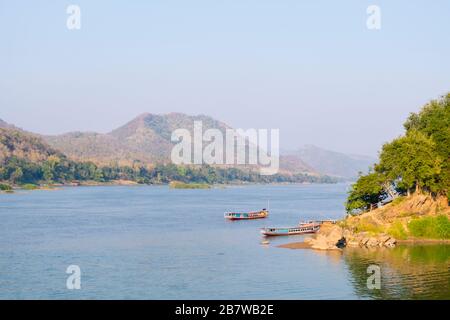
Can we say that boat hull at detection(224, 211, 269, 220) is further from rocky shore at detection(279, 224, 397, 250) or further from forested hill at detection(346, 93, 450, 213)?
rocky shore at detection(279, 224, 397, 250)

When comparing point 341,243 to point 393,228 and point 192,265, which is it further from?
point 192,265

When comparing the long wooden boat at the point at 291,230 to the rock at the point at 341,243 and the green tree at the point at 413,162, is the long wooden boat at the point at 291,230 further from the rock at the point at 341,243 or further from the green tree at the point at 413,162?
the rock at the point at 341,243

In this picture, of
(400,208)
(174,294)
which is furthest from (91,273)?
(400,208)

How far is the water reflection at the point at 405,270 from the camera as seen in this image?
51000 mm

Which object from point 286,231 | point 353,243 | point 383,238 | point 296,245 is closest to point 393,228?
point 383,238

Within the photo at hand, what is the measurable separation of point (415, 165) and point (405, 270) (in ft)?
71.1

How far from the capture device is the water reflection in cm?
5100

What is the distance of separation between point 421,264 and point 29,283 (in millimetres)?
35956

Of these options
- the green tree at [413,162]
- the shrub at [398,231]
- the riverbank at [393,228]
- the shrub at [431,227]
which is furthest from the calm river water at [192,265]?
the green tree at [413,162]

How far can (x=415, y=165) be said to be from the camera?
78250mm

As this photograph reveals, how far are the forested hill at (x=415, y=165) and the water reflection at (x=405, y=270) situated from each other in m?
9.20

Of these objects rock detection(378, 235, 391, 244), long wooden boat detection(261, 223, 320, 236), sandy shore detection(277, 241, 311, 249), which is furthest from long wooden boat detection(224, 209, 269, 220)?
rock detection(378, 235, 391, 244)

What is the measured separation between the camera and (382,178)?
82.9 metres
